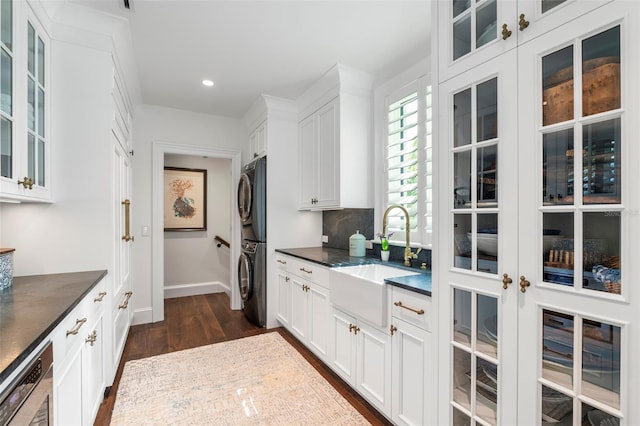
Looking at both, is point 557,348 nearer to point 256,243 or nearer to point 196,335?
point 256,243

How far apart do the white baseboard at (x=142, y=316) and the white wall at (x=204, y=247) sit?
110cm

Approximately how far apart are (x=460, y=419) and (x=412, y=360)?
31 centimetres

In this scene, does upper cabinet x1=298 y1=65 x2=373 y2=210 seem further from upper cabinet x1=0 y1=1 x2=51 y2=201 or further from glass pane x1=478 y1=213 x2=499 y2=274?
upper cabinet x1=0 y1=1 x2=51 y2=201

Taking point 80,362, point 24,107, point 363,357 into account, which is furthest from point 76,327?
point 363,357

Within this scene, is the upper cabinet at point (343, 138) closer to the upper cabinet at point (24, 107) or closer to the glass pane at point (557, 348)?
the glass pane at point (557, 348)

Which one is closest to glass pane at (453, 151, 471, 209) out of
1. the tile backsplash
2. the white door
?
the white door

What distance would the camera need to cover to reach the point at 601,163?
3.04ft

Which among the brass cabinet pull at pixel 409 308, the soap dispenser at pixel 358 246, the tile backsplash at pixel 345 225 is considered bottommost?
the brass cabinet pull at pixel 409 308

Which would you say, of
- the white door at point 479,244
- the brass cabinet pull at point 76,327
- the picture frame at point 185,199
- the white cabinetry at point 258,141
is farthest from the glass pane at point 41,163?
the picture frame at point 185,199

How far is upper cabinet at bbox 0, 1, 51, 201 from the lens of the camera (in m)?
1.36

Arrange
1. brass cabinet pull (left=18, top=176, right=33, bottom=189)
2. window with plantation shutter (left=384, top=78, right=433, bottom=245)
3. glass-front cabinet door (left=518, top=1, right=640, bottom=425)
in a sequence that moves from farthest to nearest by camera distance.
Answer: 1. window with plantation shutter (left=384, top=78, right=433, bottom=245)
2. brass cabinet pull (left=18, top=176, right=33, bottom=189)
3. glass-front cabinet door (left=518, top=1, right=640, bottom=425)

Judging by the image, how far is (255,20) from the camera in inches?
77.9

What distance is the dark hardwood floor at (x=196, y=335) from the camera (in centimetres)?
202

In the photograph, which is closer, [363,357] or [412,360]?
[412,360]
